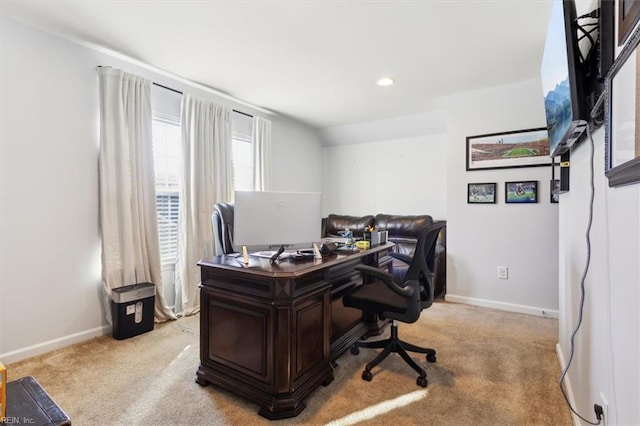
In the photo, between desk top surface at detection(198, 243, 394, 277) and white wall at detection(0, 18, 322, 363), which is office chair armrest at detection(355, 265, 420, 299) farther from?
white wall at detection(0, 18, 322, 363)

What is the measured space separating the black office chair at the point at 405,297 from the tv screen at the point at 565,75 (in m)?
0.94

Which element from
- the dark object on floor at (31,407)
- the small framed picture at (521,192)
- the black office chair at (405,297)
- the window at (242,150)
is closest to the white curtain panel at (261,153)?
the window at (242,150)

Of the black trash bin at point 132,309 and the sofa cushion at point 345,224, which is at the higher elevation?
the sofa cushion at point 345,224

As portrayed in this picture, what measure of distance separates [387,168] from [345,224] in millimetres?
1220

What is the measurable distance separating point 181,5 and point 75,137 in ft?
4.88

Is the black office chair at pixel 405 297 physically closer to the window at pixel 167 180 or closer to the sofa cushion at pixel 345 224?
the window at pixel 167 180

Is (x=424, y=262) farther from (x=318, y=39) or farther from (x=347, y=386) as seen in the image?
(x=318, y=39)

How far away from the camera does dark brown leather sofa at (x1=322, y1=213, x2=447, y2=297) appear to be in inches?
159

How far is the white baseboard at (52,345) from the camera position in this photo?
2.34 metres

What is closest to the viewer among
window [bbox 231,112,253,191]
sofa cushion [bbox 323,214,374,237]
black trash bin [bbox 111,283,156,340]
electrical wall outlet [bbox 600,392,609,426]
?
electrical wall outlet [bbox 600,392,609,426]

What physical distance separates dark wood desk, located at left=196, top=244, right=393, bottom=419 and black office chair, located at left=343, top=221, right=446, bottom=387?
252 mm

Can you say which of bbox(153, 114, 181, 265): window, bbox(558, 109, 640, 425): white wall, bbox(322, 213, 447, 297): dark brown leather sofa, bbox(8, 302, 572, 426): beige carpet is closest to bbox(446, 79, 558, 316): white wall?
bbox(322, 213, 447, 297): dark brown leather sofa

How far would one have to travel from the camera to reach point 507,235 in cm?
364

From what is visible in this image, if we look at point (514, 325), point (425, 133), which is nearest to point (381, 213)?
point (425, 133)
